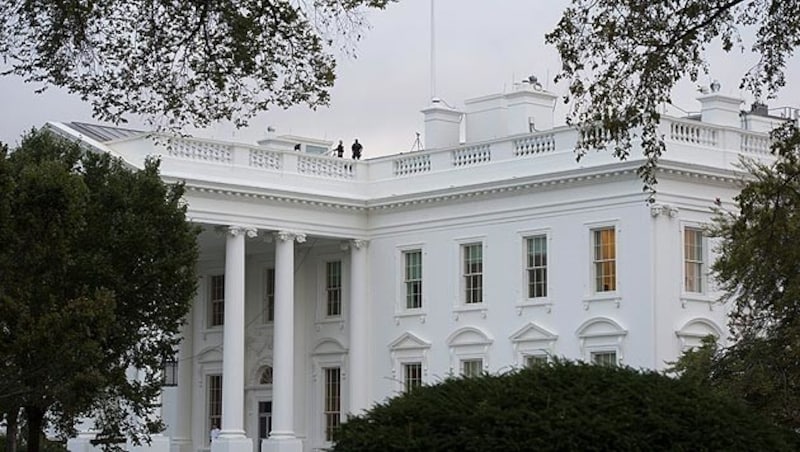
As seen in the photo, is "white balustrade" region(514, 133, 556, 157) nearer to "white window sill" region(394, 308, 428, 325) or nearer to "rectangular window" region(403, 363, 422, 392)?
"white window sill" region(394, 308, 428, 325)

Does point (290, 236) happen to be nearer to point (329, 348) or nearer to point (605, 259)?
point (329, 348)

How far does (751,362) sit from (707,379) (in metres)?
0.97

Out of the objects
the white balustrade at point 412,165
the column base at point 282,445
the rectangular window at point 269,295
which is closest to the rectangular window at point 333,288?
the rectangular window at point 269,295

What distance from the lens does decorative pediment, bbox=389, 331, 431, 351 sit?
52.4 meters

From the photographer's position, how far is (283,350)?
52.6 metres

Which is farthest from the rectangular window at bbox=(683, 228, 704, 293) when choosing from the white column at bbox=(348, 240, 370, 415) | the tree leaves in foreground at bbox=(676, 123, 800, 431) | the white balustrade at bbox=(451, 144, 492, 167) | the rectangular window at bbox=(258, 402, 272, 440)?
the rectangular window at bbox=(258, 402, 272, 440)

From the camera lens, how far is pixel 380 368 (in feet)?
177

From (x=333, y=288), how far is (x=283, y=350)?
146 inches

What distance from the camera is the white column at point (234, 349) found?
168ft

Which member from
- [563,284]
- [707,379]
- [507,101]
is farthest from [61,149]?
[507,101]

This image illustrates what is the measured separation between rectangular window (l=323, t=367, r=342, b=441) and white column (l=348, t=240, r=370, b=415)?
109 cm

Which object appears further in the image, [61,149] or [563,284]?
[563,284]

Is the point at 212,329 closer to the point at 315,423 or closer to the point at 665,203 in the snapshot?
the point at 315,423

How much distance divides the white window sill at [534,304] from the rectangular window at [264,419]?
35.0 ft
